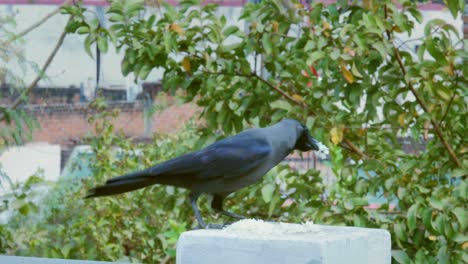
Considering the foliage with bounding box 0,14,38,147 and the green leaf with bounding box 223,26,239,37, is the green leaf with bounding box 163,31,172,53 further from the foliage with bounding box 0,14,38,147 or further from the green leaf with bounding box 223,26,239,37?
the foliage with bounding box 0,14,38,147

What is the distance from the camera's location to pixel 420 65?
3.61 m

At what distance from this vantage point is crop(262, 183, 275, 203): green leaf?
3.82 metres

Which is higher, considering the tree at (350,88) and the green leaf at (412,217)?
the tree at (350,88)

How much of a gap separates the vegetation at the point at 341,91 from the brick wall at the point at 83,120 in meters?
1.92

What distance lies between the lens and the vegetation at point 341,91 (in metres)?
3.64

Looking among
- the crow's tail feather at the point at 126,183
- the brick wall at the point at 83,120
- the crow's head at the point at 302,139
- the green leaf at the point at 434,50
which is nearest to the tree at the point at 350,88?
the green leaf at the point at 434,50

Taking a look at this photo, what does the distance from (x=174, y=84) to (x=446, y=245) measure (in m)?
1.29

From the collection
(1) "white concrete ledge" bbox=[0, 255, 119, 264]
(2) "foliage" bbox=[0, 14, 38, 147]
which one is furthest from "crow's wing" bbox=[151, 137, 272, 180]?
(2) "foliage" bbox=[0, 14, 38, 147]

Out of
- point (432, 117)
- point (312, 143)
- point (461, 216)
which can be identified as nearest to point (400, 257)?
point (461, 216)

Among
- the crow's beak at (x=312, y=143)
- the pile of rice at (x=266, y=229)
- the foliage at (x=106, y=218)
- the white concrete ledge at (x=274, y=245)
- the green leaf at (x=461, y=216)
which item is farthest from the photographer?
the foliage at (x=106, y=218)

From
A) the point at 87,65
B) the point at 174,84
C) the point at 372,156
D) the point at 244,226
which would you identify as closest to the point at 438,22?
the point at 372,156

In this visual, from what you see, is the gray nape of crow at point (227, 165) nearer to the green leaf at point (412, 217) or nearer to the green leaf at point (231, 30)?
the green leaf at point (412, 217)

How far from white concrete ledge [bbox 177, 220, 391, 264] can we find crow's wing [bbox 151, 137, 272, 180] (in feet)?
0.47

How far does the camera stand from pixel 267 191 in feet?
12.6
